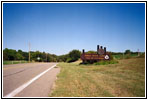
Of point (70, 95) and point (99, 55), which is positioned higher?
point (99, 55)

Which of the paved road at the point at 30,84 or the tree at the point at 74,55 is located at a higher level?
the tree at the point at 74,55

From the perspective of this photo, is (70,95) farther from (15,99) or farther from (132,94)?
(132,94)

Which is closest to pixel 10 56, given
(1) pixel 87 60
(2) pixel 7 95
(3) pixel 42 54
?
(3) pixel 42 54

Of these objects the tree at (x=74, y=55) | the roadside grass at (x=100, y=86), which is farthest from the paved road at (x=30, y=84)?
the tree at (x=74, y=55)

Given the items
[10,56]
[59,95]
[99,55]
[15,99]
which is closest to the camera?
[15,99]

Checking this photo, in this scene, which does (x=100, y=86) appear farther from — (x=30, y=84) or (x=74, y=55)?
(x=74, y=55)

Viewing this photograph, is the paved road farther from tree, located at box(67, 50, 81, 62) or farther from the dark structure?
tree, located at box(67, 50, 81, 62)

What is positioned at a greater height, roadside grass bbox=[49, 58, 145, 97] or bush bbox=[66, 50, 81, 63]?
bush bbox=[66, 50, 81, 63]

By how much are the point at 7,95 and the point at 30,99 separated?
106 cm

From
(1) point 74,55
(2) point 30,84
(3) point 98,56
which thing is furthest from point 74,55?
(2) point 30,84

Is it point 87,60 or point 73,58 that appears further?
point 73,58

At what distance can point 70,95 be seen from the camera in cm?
442

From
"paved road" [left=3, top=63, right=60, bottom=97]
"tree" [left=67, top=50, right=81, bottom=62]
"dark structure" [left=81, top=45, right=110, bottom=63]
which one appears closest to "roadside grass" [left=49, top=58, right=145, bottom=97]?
"paved road" [left=3, top=63, right=60, bottom=97]

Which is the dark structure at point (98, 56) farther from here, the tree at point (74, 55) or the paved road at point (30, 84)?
the tree at point (74, 55)
